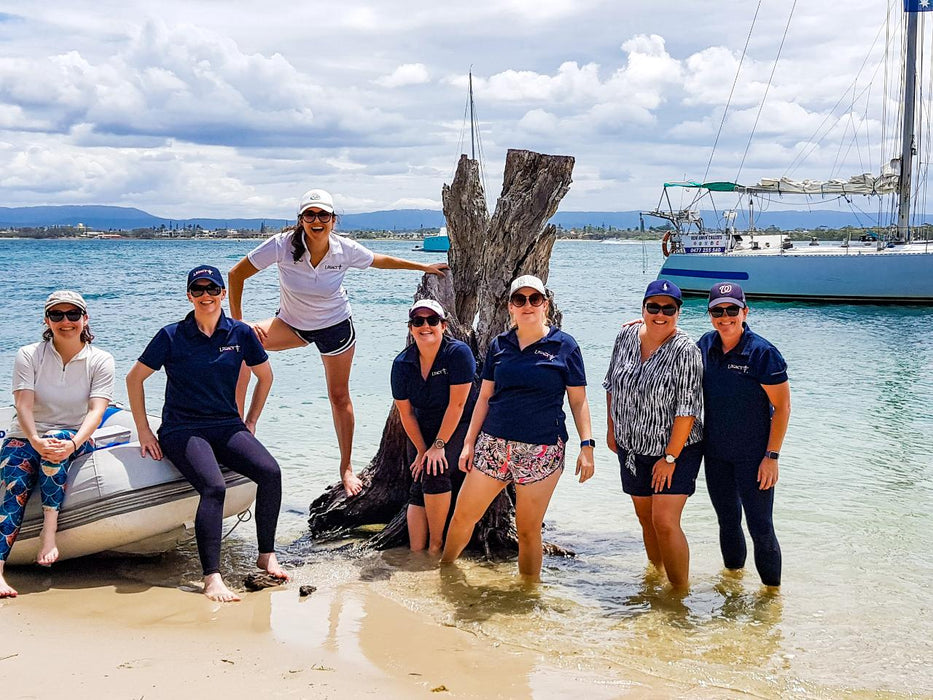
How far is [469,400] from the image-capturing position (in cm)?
597

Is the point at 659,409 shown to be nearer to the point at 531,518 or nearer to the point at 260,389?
the point at 531,518

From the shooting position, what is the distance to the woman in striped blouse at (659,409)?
494cm

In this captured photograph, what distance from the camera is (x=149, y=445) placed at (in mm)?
5398

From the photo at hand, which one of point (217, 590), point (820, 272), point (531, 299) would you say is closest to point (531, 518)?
point (531, 299)

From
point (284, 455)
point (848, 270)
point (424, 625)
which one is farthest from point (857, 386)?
point (848, 270)

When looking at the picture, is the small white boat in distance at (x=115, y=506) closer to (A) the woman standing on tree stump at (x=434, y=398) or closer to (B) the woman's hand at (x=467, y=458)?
(A) the woman standing on tree stump at (x=434, y=398)

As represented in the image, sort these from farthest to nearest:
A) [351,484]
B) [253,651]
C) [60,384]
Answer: [351,484] < [60,384] < [253,651]

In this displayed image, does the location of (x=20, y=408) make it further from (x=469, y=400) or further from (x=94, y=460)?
(x=469, y=400)

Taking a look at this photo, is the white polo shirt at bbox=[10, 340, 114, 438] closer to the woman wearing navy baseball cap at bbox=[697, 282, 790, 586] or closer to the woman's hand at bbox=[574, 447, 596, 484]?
the woman's hand at bbox=[574, 447, 596, 484]

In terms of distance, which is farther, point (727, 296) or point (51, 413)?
point (51, 413)

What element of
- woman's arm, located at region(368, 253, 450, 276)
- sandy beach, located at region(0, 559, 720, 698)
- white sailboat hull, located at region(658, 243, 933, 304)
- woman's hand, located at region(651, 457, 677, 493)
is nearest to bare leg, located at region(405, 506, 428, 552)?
sandy beach, located at region(0, 559, 720, 698)

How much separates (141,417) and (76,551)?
2.96ft

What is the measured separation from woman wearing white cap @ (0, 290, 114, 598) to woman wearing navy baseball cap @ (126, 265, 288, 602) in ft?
0.87

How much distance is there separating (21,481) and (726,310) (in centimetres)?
414
